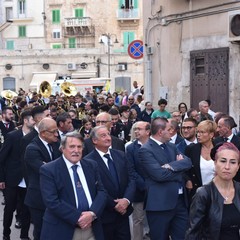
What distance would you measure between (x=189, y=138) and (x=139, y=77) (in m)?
41.9

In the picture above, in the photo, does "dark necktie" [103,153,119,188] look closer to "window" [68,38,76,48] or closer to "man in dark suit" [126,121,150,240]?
"man in dark suit" [126,121,150,240]

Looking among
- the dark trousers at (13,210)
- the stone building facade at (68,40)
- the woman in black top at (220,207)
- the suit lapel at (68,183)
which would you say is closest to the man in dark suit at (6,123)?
the dark trousers at (13,210)

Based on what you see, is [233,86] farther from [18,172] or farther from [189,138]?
[18,172]

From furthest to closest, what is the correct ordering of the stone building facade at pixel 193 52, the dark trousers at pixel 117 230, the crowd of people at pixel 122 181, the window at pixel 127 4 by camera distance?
the window at pixel 127 4 < the stone building facade at pixel 193 52 < the dark trousers at pixel 117 230 < the crowd of people at pixel 122 181

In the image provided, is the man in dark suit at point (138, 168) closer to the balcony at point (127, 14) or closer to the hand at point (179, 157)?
the hand at point (179, 157)

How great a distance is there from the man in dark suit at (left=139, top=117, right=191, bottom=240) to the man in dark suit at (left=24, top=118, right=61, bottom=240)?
107cm

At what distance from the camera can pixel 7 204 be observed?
326 inches

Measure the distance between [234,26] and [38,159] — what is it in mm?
7321

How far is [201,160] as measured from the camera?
696 centimetres

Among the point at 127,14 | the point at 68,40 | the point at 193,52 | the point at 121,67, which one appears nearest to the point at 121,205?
the point at 193,52

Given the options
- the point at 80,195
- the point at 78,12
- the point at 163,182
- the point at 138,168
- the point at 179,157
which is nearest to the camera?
the point at 80,195

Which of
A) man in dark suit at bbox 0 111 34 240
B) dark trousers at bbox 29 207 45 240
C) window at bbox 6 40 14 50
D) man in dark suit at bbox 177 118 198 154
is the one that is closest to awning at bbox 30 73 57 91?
window at bbox 6 40 14 50

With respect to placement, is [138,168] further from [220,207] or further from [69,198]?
[220,207]

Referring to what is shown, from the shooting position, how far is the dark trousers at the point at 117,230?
657 centimetres
